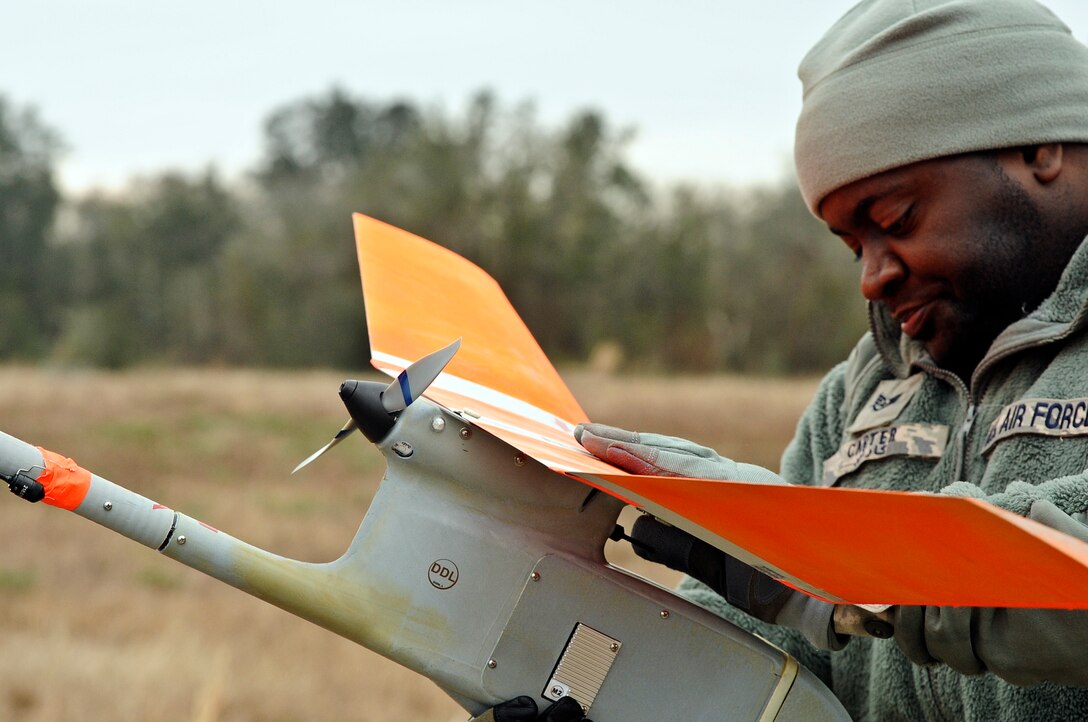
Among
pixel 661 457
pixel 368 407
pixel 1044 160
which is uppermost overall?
pixel 1044 160

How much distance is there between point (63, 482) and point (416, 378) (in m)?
0.54

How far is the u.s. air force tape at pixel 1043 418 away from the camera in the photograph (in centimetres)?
167

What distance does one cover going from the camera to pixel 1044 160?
6.15 feet

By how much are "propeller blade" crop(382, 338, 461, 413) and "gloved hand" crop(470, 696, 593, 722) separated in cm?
47

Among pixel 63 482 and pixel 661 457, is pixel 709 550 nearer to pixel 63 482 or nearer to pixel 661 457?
pixel 661 457

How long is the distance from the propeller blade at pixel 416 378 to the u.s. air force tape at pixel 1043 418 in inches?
34.0

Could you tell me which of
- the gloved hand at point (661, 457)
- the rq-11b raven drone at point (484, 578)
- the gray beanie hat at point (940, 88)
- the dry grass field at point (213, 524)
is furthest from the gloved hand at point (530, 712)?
the dry grass field at point (213, 524)

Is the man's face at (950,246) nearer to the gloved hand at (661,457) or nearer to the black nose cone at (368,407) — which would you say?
the gloved hand at (661,457)

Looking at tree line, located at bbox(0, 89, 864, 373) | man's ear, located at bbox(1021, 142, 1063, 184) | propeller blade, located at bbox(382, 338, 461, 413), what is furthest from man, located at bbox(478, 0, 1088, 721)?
tree line, located at bbox(0, 89, 864, 373)

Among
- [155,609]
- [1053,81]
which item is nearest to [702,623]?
[1053,81]

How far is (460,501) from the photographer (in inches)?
69.6

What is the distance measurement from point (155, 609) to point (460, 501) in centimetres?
560

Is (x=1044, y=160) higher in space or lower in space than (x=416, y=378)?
higher

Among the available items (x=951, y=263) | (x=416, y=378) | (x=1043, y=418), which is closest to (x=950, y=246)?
(x=951, y=263)
